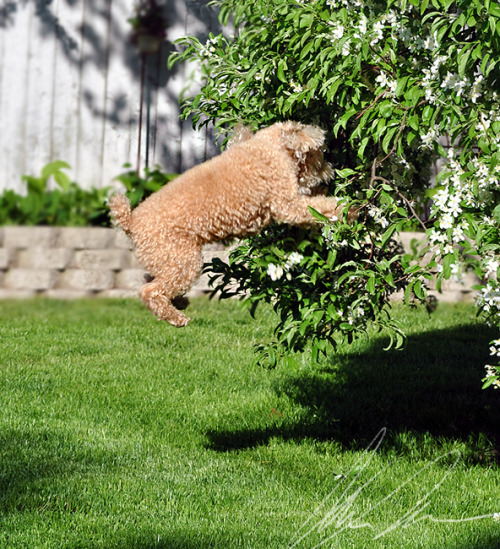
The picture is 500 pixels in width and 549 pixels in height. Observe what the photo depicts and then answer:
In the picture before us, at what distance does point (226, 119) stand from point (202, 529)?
194 cm

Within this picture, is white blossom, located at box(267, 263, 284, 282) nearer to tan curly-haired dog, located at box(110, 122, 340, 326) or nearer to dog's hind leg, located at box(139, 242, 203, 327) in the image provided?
tan curly-haired dog, located at box(110, 122, 340, 326)

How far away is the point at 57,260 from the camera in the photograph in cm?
184

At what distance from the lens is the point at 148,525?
355cm

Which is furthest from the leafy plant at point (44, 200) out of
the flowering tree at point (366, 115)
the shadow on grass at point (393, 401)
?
the shadow on grass at point (393, 401)

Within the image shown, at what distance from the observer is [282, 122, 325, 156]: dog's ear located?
89.8 inches

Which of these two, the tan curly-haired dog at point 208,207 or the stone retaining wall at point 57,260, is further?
the tan curly-haired dog at point 208,207

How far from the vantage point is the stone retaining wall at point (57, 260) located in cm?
135

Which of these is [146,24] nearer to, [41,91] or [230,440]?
[41,91]

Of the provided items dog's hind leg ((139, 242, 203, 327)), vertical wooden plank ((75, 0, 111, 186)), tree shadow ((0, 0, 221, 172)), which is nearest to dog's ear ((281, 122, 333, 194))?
dog's hind leg ((139, 242, 203, 327))

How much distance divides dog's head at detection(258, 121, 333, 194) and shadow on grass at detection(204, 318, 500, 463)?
265 centimetres

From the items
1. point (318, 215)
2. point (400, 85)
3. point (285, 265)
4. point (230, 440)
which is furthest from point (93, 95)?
point (230, 440)

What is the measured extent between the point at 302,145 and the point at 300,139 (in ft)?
0.07

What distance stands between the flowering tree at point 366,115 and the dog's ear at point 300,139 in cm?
34

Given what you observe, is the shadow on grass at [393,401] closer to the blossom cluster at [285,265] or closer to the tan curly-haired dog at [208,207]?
the blossom cluster at [285,265]
